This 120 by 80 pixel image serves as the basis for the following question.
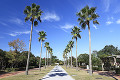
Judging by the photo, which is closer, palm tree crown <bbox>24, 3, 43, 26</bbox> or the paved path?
the paved path

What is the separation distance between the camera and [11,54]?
2838cm

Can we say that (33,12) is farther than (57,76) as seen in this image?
Yes

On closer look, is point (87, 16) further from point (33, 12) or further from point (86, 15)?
point (33, 12)

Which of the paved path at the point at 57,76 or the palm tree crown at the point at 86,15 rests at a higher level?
the palm tree crown at the point at 86,15

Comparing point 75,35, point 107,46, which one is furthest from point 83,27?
point 107,46

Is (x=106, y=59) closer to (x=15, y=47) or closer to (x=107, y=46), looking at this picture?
(x=15, y=47)

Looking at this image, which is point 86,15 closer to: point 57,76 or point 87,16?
point 87,16

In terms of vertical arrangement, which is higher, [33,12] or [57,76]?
[33,12]

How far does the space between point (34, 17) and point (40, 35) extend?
537 inches

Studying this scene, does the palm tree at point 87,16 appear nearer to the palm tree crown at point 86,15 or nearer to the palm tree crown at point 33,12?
the palm tree crown at point 86,15

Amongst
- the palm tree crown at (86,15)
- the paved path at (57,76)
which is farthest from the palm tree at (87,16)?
the paved path at (57,76)

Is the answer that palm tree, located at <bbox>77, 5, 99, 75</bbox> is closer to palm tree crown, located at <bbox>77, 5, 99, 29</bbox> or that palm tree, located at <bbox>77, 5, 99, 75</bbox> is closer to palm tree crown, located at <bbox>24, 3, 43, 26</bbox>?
palm tree crown, located at <bbox>77, 5, 99, 29</bbox>

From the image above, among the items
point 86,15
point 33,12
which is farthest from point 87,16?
point 33,12

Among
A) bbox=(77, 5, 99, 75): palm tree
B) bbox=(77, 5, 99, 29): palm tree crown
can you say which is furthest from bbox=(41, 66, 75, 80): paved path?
bbox=(77, 5, 99, 29): palm tree crown
